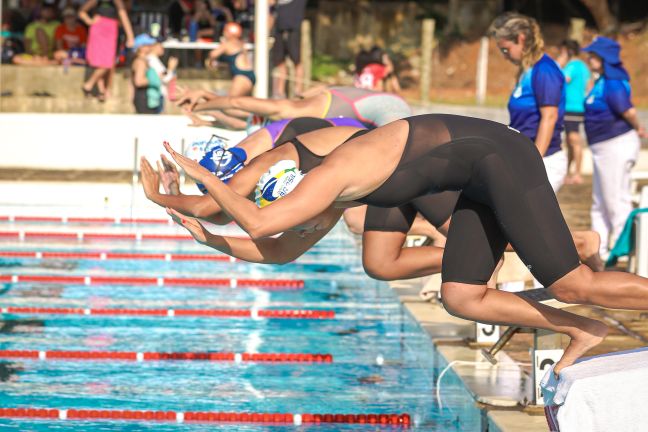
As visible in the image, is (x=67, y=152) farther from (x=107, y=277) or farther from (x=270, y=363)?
(x=270, y=363)

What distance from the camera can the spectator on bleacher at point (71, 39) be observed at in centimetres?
1736

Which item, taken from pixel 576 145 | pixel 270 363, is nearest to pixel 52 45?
pixel 576 145

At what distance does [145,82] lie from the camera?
15195mm

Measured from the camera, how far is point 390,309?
28.1 feet

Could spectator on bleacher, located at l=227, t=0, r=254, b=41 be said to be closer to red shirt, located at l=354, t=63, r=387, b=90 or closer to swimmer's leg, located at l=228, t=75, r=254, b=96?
swimmer's leg, located at l=228, t=75, r=254, b=96

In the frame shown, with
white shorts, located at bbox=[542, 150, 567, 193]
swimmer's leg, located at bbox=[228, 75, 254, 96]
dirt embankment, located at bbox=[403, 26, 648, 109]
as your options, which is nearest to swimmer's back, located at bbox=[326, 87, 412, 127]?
white shorts, located at bbox=[542, 150, 567, 193]

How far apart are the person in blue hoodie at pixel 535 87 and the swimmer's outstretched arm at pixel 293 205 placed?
2878 millimetres

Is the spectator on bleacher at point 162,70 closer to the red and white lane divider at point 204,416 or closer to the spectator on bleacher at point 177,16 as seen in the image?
the spectator on bleacher at point 177,16

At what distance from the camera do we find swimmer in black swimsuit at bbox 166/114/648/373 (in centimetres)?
439

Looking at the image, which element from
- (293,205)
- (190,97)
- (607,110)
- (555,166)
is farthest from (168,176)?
(607,110)

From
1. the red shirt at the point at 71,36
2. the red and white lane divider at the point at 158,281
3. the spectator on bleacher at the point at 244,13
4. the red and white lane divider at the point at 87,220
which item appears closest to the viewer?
the red and white lane divider at the point at 158,281

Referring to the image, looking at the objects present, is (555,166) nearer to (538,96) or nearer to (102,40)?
(538,96)

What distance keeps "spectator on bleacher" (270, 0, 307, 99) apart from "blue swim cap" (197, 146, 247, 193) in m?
10.2

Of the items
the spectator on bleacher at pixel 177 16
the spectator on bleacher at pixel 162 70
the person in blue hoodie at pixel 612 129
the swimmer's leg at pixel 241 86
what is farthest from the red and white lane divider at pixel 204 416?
the spectator on bleacher at pixel 177 16
